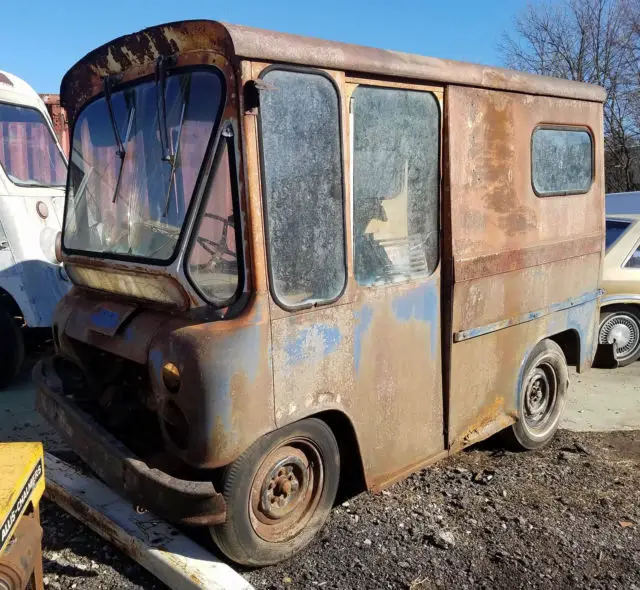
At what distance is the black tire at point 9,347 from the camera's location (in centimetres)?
543

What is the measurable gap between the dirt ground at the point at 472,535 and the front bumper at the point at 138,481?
50cm

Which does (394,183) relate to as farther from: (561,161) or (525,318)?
(561,161)

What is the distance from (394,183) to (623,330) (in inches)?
178

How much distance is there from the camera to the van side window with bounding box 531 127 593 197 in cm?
392

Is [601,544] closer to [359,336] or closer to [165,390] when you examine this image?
[359,336]

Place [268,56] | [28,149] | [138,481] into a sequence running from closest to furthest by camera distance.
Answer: [268,56] → [138,481] → [28,149]

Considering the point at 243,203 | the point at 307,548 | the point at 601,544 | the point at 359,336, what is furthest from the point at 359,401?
the point at 601,544

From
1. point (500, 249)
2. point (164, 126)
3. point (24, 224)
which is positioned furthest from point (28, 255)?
point (500, 249)

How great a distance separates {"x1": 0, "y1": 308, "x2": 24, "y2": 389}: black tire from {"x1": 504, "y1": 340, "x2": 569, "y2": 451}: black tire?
419 centimetres

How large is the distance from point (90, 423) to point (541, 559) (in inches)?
89.6

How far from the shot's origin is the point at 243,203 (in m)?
2.50

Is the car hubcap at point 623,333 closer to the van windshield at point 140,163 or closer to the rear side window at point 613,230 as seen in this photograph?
the rear side window at point 613,230

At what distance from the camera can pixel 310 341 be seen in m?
2.76

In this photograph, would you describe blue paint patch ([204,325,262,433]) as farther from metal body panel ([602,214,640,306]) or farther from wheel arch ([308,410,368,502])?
metal body panel ([602,214,640,306])
